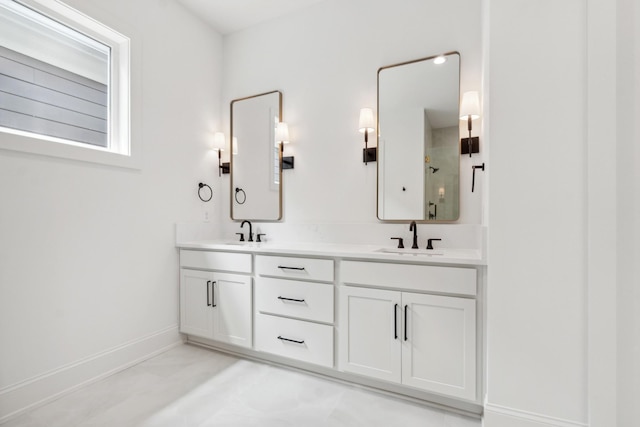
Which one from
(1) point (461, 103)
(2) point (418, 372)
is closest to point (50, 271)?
(2) point (418, 372)

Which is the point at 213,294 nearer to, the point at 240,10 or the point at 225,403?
the point at 225,403

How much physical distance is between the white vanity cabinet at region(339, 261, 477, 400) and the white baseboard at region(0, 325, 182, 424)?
1.48 metres

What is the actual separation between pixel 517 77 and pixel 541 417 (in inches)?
59.6

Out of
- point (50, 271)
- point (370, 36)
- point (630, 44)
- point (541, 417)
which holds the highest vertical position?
point (370, 36)

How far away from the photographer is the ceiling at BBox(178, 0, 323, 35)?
2676 mm

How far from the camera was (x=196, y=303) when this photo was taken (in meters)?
2.54

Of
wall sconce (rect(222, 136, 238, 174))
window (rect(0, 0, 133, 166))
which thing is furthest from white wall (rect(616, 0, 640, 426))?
window (rect(0, 0, 133, 166))

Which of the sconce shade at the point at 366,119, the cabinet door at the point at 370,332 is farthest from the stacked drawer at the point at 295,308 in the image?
the sconce shade at the point at 366,119

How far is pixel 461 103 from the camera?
2.19m

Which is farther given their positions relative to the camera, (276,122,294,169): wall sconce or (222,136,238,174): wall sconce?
(222,136,238,174): wall sconce

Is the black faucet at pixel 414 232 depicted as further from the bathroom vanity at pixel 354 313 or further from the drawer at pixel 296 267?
the drawer at pixel 296 267

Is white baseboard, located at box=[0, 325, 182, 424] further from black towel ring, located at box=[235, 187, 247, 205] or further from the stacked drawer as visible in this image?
black towel ring, located at box=[235, 187, 247, 205]

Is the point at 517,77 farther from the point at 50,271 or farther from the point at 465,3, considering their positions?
the point at 50,271

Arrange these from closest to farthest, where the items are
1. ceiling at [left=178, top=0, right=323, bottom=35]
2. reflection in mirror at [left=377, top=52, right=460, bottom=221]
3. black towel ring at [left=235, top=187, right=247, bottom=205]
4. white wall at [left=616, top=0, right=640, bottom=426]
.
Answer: white wall at [left=616, top=0, right=640, bottom=426] → reflection in mirror at [left=377, top=52, right=460, bottom=221] → ceiling at [left=178, top=0, right=323, bottom=35] → black towel ring at [left=235, top=187, right=247, bottom=205]
